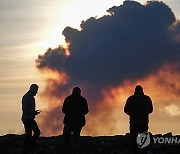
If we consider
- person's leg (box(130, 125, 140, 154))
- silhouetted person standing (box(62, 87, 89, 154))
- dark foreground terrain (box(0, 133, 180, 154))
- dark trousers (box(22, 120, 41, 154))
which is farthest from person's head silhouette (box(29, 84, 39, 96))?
dark foreground terrain (box(0, 133, 180, 154))

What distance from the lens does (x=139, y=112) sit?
1673 centimetres

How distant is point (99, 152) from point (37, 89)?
5.06 metres

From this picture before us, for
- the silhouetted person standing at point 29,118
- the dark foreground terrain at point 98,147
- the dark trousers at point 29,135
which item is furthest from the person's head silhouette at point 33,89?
the dark foreground terrain at point 98,147

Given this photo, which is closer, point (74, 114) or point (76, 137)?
point (76, 137)

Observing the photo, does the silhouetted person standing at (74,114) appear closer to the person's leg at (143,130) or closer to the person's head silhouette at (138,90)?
the person's head silhouette at (138,90)

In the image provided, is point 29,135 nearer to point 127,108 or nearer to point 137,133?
point 127,108

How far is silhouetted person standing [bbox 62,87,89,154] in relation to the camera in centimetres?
1716

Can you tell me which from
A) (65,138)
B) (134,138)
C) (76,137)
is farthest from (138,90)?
(65,138)

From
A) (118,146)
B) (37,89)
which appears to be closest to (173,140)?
(118,146)

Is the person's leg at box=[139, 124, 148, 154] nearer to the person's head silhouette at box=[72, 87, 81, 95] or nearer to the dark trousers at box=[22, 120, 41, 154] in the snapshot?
the person's head silhouette at box=[72, 87, 81, 95]

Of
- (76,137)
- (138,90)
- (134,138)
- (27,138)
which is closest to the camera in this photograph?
(27,138)

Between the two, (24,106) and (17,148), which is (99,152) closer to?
(17,148)

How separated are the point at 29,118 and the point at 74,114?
188 centimetres

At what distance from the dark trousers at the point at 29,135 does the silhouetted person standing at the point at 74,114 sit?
1.55 metres
